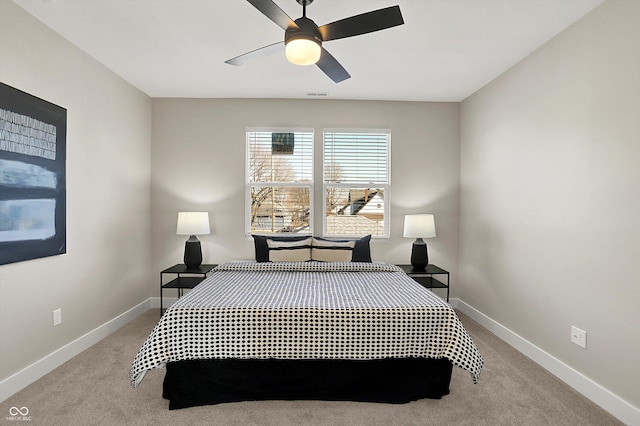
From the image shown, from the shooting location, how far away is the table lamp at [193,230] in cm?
373

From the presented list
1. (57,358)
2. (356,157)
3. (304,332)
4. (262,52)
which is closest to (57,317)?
(57,358)

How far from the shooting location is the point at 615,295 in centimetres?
209

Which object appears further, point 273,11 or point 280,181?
point 280,181

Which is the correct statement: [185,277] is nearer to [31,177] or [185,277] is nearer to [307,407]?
[31,177]

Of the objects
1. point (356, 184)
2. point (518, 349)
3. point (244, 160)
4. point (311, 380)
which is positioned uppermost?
point (244, 160)

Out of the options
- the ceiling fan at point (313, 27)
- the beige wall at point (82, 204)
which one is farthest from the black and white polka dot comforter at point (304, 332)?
the ceiling fan at point (313, 27)

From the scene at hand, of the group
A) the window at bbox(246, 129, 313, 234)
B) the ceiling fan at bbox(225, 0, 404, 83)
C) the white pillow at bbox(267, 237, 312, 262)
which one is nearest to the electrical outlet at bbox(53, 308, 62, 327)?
the white pillow at bbox(267, 237, 312, 262)

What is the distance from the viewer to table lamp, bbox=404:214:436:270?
12.4 ft

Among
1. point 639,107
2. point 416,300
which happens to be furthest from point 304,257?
point 639,107

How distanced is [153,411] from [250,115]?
10.3 feet

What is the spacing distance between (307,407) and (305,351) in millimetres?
342

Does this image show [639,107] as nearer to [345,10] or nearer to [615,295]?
[615,295]

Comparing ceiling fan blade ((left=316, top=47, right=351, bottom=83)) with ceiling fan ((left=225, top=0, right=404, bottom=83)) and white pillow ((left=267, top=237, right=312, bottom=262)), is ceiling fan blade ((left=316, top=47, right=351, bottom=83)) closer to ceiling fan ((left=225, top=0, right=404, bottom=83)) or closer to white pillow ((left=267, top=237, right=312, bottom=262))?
ceiling fan ((left=225, top=0, right=404, bottom=83))

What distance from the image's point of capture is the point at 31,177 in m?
2.38
